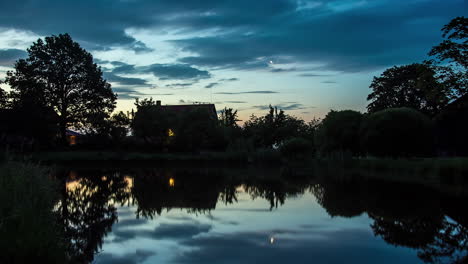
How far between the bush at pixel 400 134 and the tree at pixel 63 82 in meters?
30.3

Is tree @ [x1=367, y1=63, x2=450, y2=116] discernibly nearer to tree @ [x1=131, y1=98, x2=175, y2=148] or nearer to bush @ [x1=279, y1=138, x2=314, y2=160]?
bush @ [x1=279, y1=138, x2=314, y2=160]

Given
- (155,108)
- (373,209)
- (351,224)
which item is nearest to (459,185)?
(373,209)

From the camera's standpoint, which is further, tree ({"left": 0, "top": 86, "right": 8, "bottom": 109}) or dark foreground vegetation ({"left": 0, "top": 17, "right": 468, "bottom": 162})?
tree ({"left": 0, "top": 86, "right": 8, "bottom": 109})

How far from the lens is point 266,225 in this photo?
966 centimetres

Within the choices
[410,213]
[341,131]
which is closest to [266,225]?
[410,213]

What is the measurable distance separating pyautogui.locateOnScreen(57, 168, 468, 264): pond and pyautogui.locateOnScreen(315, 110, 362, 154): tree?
16.0m

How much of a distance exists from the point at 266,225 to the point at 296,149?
26.5 meters

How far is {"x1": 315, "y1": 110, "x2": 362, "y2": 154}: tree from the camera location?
105ft

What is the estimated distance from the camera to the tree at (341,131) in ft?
105

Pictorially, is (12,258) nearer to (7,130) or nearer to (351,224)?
(351,224)

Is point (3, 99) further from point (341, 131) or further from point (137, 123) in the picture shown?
point (341, 131)

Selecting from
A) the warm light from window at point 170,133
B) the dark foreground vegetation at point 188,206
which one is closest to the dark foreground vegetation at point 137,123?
the warm light from window at point 170,133

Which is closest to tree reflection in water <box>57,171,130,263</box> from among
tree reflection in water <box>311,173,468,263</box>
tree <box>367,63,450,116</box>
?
tree reflection in water <box>311,173,468,263</box>

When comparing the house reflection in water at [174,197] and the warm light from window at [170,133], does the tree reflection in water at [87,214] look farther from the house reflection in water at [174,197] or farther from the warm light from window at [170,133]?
the warm light from window at [170,133]
